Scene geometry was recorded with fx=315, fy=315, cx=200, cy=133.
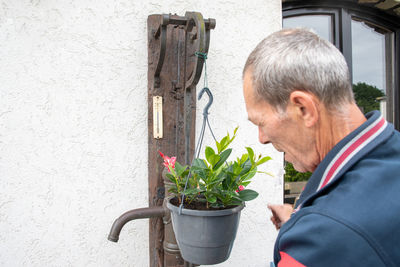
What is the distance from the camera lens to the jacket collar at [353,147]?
684 mm

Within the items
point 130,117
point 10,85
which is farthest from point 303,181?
point 10,85

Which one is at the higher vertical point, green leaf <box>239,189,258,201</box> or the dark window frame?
the dark window frame

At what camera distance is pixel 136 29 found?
164 cm

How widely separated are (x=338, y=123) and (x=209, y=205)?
0.62 metres

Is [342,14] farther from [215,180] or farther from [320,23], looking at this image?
[215,180]

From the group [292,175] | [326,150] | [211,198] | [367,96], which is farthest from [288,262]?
[367,96]

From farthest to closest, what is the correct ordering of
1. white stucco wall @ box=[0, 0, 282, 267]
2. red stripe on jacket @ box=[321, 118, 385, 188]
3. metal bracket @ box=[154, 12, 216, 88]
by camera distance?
white stucco wall @ box=[0, 0, 282, 267], metal bracket @ box=[154, 12, 216, 88], red stripe on jacket @ box=[321, 118, 385, 188]

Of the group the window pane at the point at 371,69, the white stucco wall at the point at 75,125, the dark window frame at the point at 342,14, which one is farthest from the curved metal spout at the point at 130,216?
the window pane at the point at 371,69

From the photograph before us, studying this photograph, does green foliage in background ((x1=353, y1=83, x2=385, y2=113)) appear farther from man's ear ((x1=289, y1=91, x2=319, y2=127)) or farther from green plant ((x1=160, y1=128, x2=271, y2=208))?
man's ear ((x1=289, y1=91, x2=319, y2=127))

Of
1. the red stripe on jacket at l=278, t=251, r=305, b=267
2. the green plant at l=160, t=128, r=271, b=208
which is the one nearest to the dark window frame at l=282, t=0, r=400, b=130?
the green plant at l=160, t=128, r=271, b=208

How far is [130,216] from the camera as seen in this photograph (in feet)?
4.62

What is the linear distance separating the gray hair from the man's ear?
1 centimetres

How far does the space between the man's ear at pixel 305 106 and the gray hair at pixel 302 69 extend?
12 mm

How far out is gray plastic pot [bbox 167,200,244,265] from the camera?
112 centimetres
